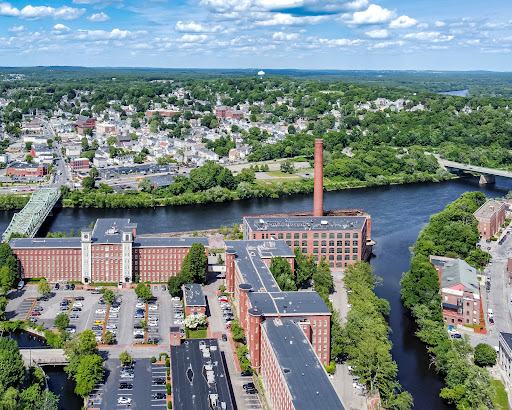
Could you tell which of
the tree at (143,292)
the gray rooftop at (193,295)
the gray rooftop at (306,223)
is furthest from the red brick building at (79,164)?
the gray rooftop at (193,295)

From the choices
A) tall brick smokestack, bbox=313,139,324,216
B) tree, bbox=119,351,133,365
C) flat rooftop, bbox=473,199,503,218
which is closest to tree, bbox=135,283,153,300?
tree, bbox=119,351,133,365

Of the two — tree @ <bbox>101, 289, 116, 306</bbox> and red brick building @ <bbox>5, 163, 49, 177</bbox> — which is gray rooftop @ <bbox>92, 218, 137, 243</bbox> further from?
red brick building @ <bbox>5, 163, 49, 177</bbox>

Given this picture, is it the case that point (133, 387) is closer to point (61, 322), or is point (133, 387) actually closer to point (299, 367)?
point (61, 322)

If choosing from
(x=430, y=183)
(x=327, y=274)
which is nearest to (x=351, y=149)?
(x=430, y=183)

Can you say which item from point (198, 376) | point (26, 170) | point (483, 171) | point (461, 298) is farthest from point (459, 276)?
point (26, 170)

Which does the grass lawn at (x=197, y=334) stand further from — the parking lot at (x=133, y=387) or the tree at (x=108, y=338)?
the tree at (x=108, y=338)
